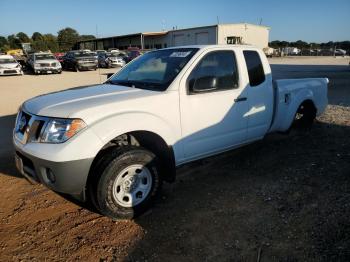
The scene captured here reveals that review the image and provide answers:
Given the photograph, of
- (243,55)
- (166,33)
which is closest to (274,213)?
(243,55)

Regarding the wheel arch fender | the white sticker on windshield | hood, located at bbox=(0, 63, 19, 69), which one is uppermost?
the white sticker on windshield

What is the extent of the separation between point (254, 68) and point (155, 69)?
143 cm

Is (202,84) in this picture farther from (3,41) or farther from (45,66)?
(3,41)

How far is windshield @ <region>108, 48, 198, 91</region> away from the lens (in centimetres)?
426

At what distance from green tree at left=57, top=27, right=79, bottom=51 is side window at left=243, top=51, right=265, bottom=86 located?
281ft

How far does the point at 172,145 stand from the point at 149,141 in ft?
0.90

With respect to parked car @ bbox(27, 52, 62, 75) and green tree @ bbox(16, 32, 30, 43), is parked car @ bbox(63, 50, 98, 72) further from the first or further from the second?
green tree @ bbox(16, 32, 30, 43)

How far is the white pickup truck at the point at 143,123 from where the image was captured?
3396 mm

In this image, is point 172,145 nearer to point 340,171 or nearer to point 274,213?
point 274,213

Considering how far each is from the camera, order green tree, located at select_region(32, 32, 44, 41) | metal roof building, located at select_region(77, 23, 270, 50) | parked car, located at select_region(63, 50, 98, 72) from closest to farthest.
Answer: parked car, located at select_region(63, 50, 98, 72)
metal roof building, located at select_region(77, 23, 270, 50)
green tree, located at select_region(32, 32, 44, 41)

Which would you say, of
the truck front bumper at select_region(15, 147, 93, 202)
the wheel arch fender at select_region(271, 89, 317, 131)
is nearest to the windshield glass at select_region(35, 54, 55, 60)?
the wheel arch fender at select_region(271, 89, 317, 131)

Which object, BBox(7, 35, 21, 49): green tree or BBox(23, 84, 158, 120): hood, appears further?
BBox(7, 35, 21, 49): green tree

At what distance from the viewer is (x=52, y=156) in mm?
3279

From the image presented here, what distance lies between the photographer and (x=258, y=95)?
4969mm
